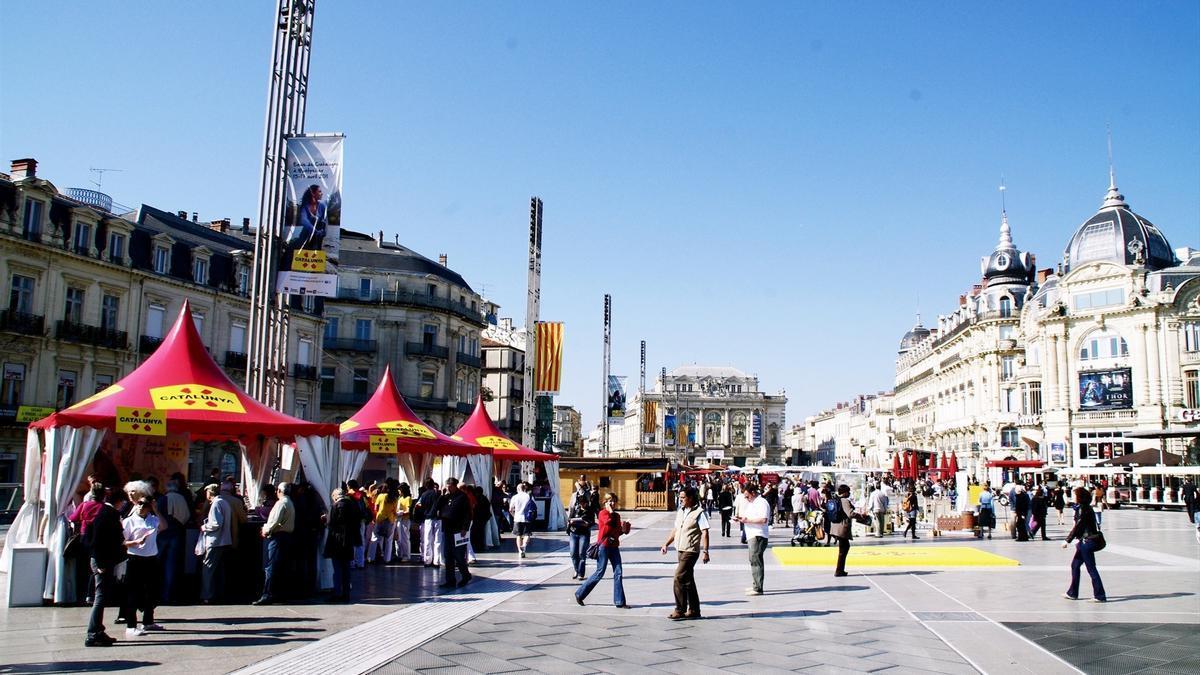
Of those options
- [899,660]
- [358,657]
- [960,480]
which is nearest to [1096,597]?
[899,660]

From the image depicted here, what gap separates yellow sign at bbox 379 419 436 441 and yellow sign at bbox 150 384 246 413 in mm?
5301

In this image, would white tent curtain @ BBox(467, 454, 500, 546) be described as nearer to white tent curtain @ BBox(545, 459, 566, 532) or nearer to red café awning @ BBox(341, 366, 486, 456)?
red café awning @ BBox(341, 366, 486, 456)

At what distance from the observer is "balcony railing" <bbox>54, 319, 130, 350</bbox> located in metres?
32.0

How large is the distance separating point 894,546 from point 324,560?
14917 millimetres

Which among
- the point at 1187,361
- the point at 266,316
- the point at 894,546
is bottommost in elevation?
the point at 894,546

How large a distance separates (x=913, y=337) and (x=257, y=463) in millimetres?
111773

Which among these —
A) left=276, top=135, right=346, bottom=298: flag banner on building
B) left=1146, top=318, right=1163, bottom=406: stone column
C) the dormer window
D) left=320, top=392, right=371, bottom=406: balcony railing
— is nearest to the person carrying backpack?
left=276, top=135, right=346, bottom=298: flag banner on building

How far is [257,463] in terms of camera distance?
52.0 feet

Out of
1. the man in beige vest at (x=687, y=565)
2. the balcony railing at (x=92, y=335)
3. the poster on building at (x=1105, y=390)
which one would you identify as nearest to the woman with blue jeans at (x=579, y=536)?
the man in beige vest at (x=687, y=565)

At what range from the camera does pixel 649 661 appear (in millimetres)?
8766

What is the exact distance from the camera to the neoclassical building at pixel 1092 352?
5581 centimetres

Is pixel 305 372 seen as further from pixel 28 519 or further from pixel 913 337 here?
pixel 913 337

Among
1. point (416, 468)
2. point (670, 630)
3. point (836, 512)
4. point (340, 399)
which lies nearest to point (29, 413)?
point (416, 468)

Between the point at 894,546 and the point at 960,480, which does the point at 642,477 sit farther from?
the point at 894,546
